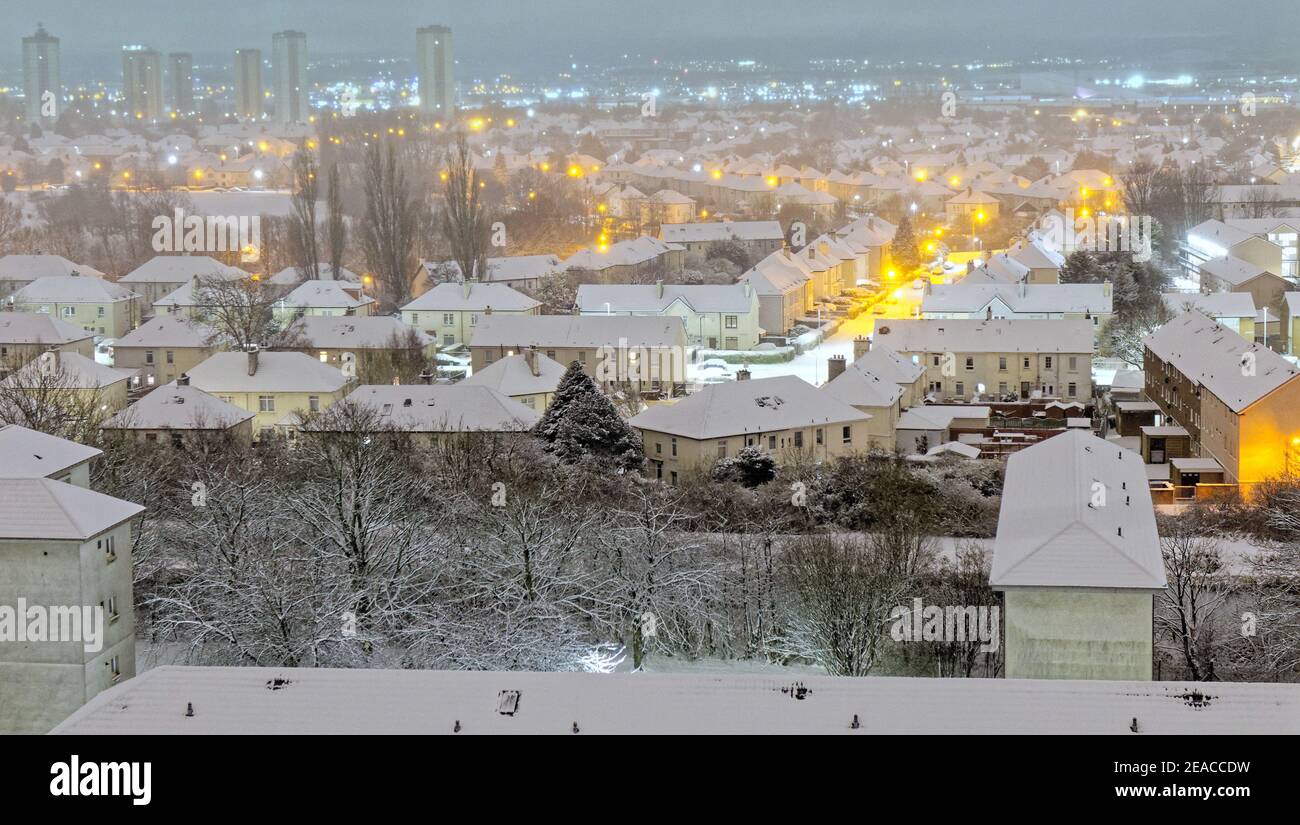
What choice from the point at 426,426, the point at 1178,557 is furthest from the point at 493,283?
the point at 1178,557

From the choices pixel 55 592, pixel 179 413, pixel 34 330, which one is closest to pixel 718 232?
pixel 34 330

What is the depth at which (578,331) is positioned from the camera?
2752 cm

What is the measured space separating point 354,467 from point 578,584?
2815 millimetres

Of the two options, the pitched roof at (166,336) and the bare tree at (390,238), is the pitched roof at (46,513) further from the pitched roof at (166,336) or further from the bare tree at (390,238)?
the bare tree at (390,238)

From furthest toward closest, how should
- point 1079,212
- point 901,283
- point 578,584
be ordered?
point 1079,212 → point 901,283 → point 578,584

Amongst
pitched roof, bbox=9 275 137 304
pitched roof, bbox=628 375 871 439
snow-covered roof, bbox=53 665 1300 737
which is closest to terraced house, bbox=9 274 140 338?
pitched roof, bbox=9 275 137 304

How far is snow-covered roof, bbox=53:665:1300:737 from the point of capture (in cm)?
848

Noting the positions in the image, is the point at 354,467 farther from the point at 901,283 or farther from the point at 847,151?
the point at 847,151

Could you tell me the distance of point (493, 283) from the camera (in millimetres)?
32906

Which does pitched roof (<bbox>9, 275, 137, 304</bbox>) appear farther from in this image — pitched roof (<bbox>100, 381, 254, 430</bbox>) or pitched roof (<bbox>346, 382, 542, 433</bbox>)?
pitched roof (<bbox>346, 382, 542, 433</bbox>)

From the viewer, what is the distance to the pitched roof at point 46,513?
11.6 metres

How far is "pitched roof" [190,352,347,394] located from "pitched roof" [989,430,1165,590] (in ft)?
40.2

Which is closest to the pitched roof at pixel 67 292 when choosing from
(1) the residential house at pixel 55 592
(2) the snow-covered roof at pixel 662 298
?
(2) the snow-covered roof at pixel 662 298

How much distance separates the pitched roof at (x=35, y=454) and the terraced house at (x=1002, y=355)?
14.0 m
